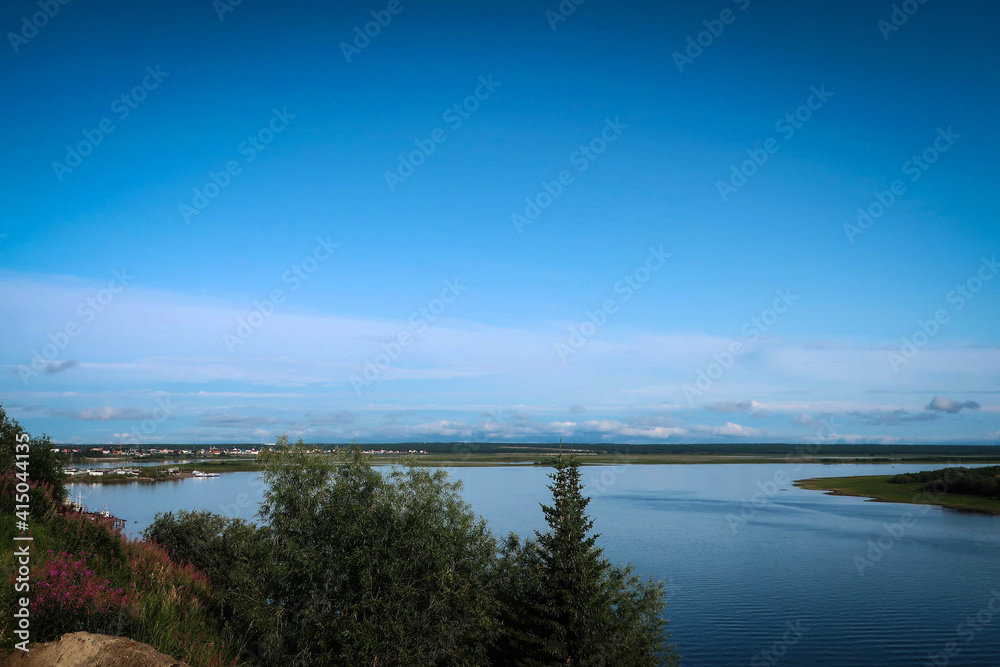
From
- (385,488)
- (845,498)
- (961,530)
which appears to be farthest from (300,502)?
(845,498)

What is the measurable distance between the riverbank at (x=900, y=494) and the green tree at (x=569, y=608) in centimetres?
11535

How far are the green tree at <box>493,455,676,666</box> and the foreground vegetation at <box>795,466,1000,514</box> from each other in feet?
383

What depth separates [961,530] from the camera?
93812 mm

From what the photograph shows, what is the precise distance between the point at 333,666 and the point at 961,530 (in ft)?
341

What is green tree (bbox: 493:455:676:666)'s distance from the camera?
30.1 metres

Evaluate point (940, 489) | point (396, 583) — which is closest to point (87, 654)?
point (396, 583)

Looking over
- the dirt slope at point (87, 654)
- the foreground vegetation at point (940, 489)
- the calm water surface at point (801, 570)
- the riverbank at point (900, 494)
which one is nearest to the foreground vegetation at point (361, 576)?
the dirt slope at point (87, 654)

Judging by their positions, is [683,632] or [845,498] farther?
[845,498]

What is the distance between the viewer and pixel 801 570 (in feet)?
216

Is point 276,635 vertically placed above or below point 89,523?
below

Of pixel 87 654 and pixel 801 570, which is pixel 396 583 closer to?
pixel 87 654

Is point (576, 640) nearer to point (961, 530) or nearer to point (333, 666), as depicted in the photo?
point (333, 666)

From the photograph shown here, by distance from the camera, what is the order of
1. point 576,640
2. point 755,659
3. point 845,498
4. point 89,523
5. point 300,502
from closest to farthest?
point 89,523
point 300,502
point 576,640
point 755,659
point 845,498

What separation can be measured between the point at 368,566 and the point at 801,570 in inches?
2239
